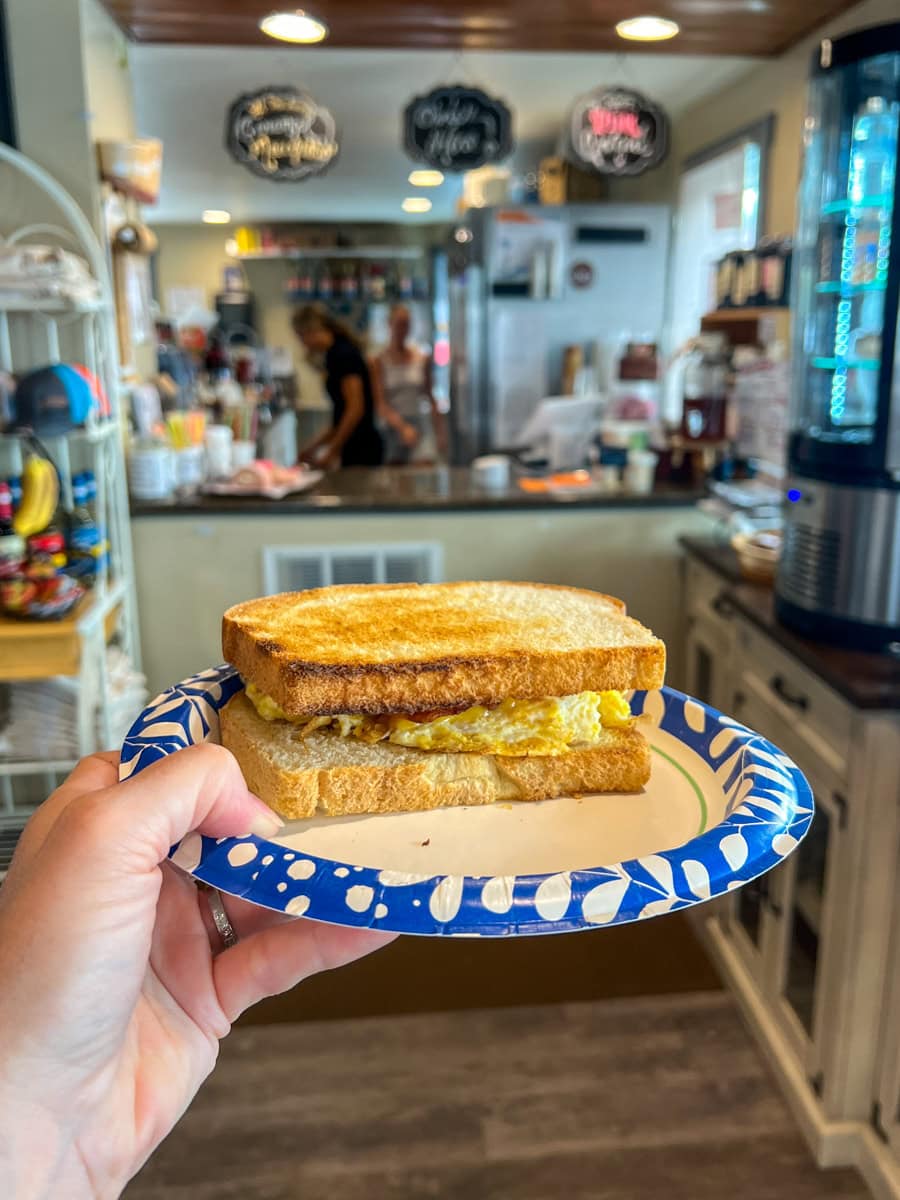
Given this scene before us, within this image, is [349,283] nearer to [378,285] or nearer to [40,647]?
[378,285]

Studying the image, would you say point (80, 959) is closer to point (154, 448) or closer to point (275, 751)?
point (275, 751)

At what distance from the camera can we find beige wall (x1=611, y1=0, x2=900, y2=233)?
2.86 m

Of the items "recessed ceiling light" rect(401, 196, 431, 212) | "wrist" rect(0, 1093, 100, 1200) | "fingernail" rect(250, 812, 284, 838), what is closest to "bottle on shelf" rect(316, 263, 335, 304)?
"recessed ceiling light" rect(401, 196, 431, 212)

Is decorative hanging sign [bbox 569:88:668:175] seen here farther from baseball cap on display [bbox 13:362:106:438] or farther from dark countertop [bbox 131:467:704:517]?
baseball cap on display [bbox 13:362:106:438]

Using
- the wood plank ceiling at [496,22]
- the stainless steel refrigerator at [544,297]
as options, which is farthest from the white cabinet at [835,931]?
the stainless steel refrigerator at [544,297]

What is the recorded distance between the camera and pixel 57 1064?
0.79m

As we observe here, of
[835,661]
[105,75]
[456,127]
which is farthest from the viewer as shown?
[456,127]

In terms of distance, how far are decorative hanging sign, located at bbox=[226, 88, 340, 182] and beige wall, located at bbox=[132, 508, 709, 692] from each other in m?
1.33

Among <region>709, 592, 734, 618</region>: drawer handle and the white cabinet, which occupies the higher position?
<region>709, 592, 734, 618</region>: drawer handle

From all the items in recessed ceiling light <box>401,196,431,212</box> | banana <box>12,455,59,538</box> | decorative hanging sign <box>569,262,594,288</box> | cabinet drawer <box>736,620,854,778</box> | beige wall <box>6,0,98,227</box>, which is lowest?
cabinet drawer <box>736,620,854,778</box>

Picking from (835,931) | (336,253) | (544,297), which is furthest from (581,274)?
(336,253)

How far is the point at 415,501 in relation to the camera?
2996mm

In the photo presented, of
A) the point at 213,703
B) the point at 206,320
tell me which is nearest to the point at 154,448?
the point at 213,703

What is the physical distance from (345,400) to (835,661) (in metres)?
3.52
